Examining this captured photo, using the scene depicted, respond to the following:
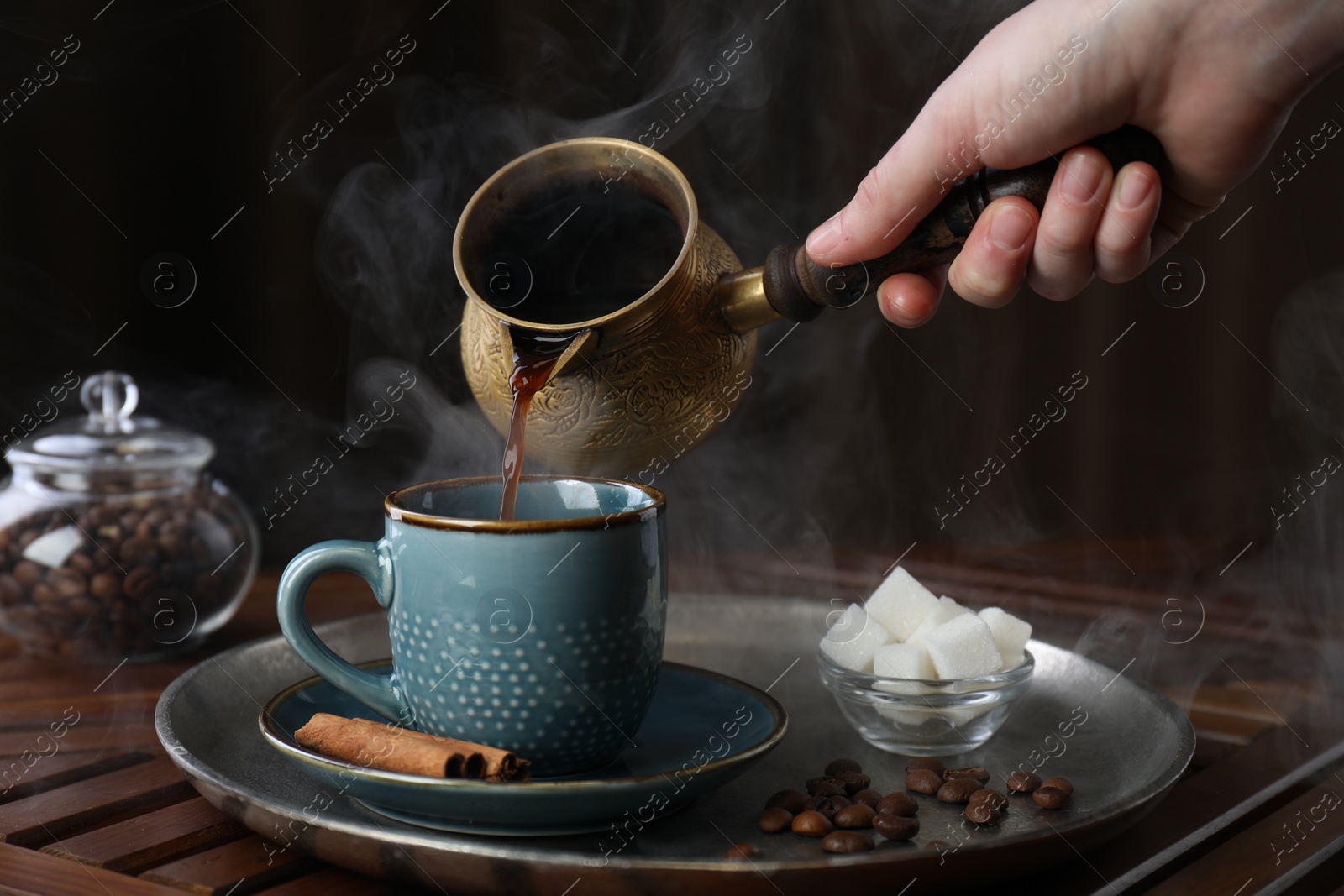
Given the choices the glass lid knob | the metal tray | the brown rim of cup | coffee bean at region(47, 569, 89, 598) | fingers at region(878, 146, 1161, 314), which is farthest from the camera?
the glass lid knob

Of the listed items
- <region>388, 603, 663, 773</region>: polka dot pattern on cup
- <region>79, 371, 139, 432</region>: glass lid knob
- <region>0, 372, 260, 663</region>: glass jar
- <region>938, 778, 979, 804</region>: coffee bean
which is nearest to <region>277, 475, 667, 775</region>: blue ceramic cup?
<region>388, 603, 663, 773</region>: polka dot pattern on cup

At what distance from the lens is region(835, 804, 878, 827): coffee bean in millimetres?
739

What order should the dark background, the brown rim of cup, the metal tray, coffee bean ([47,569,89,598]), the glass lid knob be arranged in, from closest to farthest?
the metal tray
the brown rim of cup
coffee bean ([47,569,89,598])
the glass lid knob
the dark background

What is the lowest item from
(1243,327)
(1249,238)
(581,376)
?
(1243,327)

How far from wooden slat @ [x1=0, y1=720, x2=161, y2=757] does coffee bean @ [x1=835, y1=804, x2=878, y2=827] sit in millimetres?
561

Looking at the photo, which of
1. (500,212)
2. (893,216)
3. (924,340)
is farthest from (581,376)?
(924,340)

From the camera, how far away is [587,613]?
2.51ft

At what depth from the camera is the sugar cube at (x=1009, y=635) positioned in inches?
37.8

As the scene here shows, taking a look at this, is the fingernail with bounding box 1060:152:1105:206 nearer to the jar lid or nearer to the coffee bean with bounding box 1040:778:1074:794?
the coffee bean with bounding box 1040:778:1074:794

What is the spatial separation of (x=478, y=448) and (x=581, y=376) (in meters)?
0.64

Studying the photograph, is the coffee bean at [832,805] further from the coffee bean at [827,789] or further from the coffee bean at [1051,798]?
the coffee bean at [1051,798]

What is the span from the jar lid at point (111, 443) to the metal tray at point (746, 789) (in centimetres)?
28

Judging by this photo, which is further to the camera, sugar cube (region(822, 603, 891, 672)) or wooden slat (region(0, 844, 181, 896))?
sugar cube (region(822, 603, 891, 672))

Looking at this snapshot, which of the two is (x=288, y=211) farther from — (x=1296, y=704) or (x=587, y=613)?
(x=1296, y=704)
